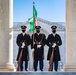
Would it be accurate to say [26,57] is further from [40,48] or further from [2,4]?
[2,4]

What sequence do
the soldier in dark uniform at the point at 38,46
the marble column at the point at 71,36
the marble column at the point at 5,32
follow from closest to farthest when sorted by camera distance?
1. the soldier in dark uniform at the point at 38,46
2. the marble column at the point at 71,36
3. the marble column at the point at 5,32

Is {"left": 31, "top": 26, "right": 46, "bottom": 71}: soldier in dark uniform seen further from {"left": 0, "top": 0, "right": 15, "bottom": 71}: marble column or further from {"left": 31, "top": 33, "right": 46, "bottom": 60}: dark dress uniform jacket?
{"left": 0, "top": 0, "right": 15, "bottom": 71}: marble column

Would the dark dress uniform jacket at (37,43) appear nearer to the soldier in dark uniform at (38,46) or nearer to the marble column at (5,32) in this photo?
the soldier in dark uniform at (38,46)

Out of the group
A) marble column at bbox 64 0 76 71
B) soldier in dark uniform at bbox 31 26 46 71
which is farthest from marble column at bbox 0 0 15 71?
marble column at bbox 64 0 76 71

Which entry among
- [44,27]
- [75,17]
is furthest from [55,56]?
[44,27]

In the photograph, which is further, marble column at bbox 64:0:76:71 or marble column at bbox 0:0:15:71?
marble column at bbox 0:0:15:71

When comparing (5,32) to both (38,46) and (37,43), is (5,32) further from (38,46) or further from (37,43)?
(38,46)

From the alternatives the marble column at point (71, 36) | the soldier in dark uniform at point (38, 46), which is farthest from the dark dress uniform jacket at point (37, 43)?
the marble column at point (71, 36)

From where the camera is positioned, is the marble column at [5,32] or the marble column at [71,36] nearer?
the marble column at [71,36]

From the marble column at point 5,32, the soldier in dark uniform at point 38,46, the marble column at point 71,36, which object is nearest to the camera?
the soldier in dark uniform at point 38,46

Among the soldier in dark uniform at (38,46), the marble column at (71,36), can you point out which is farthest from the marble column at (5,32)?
the marble column at (71,36)

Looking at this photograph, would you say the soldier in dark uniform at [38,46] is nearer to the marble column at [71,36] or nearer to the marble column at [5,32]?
the marble column at [71,36]

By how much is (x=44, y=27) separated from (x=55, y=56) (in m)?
14.8

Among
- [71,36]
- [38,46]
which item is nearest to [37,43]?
[38,46]
